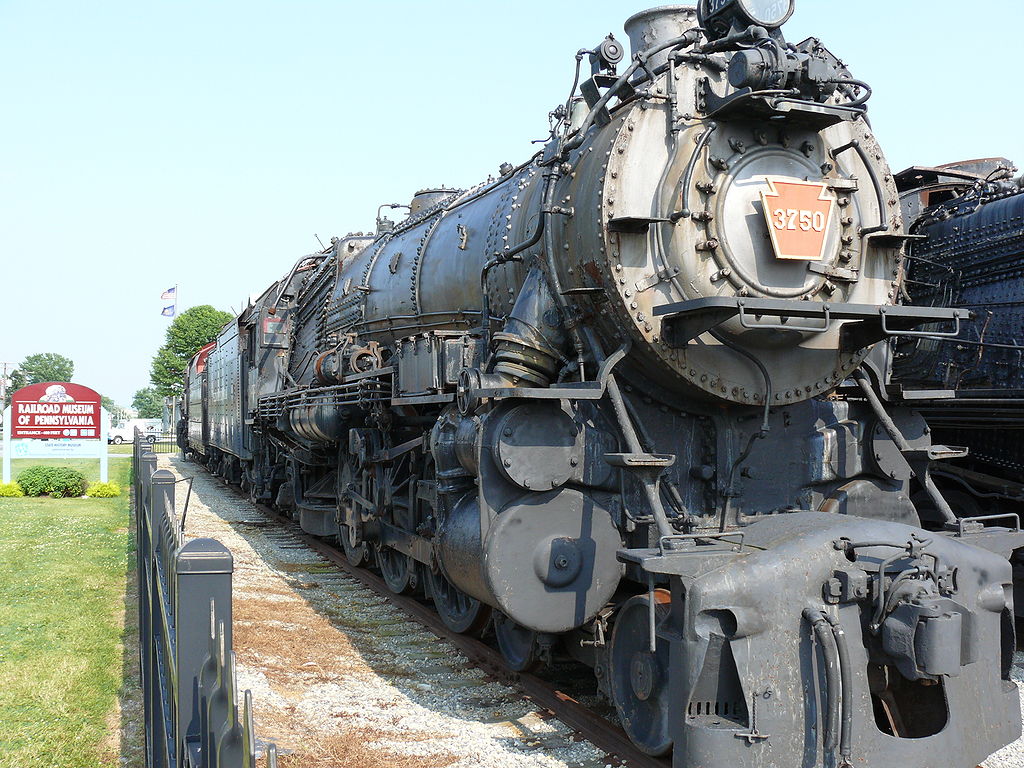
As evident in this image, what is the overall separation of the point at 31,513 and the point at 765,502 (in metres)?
12.0

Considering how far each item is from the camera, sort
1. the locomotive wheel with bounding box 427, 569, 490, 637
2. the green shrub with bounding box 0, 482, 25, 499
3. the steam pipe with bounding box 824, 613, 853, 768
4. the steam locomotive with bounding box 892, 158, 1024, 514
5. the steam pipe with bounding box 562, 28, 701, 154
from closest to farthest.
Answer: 1. the steam pipe with bounding box 824, 613, 853, 768
2. the steam pipe with bounding box 562, 28, 701, 154
3. the locomotive wheel with bounding box 427, 569, 490, 637
4. the steam locomotive with bounding box 892, 158, 1024, 514
5. the green shrub with bounding box 0, 482, 25, 499

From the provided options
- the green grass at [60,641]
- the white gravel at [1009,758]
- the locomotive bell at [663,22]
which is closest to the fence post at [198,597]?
the green grass at [60,641]

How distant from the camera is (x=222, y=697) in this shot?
2.36 meters

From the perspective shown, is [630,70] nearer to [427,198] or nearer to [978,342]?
[978,342]

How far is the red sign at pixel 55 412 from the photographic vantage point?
16469 mm

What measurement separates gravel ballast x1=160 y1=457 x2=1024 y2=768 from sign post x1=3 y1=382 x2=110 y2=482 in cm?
969

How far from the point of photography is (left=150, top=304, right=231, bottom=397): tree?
6297cm

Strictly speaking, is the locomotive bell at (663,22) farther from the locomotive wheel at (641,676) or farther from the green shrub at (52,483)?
the green shrub at (52,483)

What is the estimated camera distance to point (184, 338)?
63375mm

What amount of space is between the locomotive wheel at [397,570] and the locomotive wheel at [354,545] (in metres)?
0.28

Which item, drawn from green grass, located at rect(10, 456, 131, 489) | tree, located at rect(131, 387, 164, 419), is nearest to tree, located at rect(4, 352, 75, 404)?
tree, located at rect(131, 387, 164, 419)

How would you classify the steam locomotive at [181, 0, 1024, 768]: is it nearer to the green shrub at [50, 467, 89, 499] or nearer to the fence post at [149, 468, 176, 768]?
the fence post at [149, 468, 176, 768]

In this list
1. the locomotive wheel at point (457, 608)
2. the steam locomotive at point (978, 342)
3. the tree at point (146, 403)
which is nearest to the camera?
the locomotive wheel at point (457, 608)

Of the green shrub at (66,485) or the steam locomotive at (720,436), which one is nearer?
the steam locomotive at (720,436)
